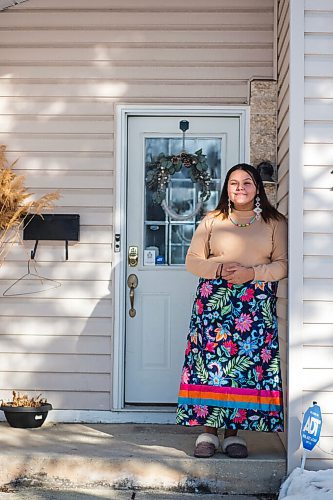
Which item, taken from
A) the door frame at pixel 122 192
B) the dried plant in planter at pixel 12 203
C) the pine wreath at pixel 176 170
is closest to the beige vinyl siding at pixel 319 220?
the door frame at pixel 122 192

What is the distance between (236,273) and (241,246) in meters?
0.18

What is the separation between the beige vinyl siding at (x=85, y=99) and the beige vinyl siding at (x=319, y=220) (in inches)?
39.3

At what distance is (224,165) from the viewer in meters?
4.86

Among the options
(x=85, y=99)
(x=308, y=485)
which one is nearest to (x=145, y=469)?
(x=308, y=485)

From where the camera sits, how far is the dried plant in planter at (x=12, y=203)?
14.9 feet

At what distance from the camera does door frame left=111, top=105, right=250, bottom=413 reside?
15.5 ft

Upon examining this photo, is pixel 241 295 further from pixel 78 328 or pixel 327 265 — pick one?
pixel 78 328

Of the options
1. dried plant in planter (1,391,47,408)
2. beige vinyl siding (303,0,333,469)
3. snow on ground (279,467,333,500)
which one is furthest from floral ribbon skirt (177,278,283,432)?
dried plant in planter (1,391,47,408)

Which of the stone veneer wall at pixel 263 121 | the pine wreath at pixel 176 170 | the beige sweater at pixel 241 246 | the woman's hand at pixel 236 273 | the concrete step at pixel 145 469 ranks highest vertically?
the stone veneer wall at pixel 263 121

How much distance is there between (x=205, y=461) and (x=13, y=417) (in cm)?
129

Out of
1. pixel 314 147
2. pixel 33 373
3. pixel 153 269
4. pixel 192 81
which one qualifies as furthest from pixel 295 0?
pixel 33 373

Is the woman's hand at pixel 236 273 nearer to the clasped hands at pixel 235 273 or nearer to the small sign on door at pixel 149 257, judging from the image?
the clasped hands at pixel 235 273

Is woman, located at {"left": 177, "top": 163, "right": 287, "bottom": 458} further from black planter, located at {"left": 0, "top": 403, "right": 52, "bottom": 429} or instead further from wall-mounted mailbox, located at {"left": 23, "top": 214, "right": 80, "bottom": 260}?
wall-mounted mailbox, located at {"left": 23, "top": 214, "right": 80, "bottom": 260}

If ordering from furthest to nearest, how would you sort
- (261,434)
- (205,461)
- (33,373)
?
(33,373), (261,434), (205,461)
